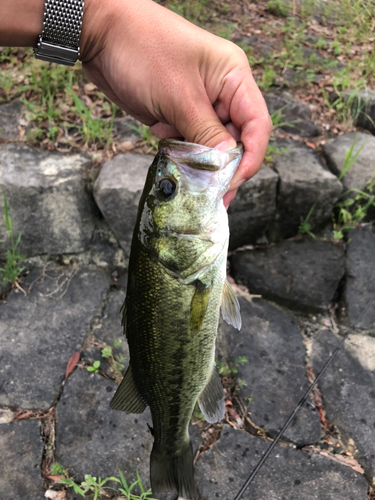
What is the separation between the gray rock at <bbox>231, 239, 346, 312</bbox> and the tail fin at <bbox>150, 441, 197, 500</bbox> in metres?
1.96

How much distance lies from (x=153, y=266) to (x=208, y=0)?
582 cm

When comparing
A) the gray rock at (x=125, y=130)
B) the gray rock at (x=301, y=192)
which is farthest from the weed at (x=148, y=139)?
the gray rock at (x=301, y=192)

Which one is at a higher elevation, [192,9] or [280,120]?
[192,9]

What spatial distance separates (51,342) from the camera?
336cm

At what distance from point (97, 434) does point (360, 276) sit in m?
2.77

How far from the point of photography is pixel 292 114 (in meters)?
4.79

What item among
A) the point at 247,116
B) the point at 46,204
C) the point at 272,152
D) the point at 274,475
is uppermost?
the point at 247,116

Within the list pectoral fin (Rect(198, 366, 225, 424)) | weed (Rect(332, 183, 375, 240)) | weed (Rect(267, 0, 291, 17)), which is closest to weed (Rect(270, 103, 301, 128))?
weed (Rect(332, 183, 375, 240))

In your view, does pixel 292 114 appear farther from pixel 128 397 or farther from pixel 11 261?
pixel 128 397

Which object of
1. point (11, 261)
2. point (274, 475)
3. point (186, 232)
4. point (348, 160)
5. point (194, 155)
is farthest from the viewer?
point (348, 160)

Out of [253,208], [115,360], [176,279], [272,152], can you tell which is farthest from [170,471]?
[272,152]

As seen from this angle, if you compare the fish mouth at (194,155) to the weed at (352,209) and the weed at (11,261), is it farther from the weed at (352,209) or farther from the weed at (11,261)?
the weed at (352,209)

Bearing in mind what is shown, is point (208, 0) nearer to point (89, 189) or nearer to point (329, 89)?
point (329, 89)

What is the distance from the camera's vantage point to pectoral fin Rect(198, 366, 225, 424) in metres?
2.17
